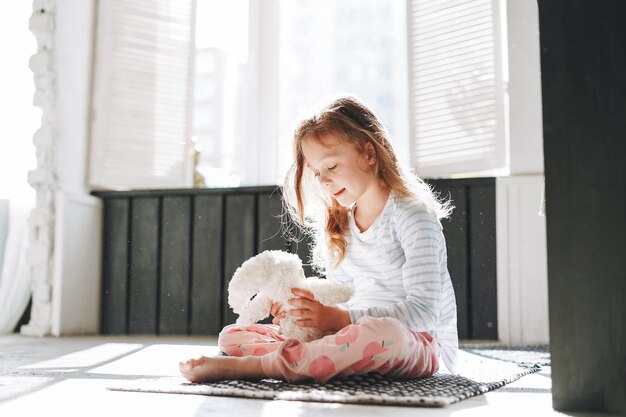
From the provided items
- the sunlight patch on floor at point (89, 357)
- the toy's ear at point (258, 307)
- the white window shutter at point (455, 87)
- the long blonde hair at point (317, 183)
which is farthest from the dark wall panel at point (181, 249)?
the toy's ear at point (258, 307)

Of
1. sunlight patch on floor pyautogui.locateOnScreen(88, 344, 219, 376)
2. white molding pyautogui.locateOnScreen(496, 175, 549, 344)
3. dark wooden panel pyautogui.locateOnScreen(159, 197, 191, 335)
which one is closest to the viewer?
sunlight patch on floor pyautogui.locateOnScreen(88, 344, 219, 376)

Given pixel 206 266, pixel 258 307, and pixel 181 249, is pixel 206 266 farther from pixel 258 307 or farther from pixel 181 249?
pixel 258 307

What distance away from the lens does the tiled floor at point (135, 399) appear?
1.03m

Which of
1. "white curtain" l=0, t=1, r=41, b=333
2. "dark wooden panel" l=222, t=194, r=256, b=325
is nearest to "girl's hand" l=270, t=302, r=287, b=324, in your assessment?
"dark wooden panel" l=222, t=194, r=256, b=325

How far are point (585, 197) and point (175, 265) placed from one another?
2329mm

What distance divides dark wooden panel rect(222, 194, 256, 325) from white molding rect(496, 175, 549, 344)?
3.44ft

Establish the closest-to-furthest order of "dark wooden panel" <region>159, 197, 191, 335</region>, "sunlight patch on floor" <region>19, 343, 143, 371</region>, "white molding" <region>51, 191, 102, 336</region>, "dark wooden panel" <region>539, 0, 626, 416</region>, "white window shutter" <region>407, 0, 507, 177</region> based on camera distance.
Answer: "dark wooden panel" <region>539, 0, 626, 416</region> → "sunlight patch on floor" <region>19, 343, 143, 371</region> → "white window shutter" <region>407, 0, 507, 177</region> → "white molding" <region>51, 191, 102, 336</region> → "dark wooden panel" <region>159, 197, 191, 335</region>

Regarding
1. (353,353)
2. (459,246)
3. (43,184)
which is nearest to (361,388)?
(353,353)

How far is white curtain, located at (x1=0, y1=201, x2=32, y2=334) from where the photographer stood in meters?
3.09

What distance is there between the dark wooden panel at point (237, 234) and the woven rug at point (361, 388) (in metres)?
1.63

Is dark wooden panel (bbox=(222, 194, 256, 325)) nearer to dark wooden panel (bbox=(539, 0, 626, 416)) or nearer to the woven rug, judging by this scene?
the woven rug

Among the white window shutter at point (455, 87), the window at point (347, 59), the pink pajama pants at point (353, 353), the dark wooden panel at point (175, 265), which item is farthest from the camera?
the window at point (347, 59)

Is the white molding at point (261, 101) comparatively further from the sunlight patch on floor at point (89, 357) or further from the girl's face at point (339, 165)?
the girl's face at point (339, 165)

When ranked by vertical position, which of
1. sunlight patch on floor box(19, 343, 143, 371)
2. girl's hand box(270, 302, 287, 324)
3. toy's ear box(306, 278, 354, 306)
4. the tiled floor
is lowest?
sunlight patch on floor box(19, 343, 143, 371)
